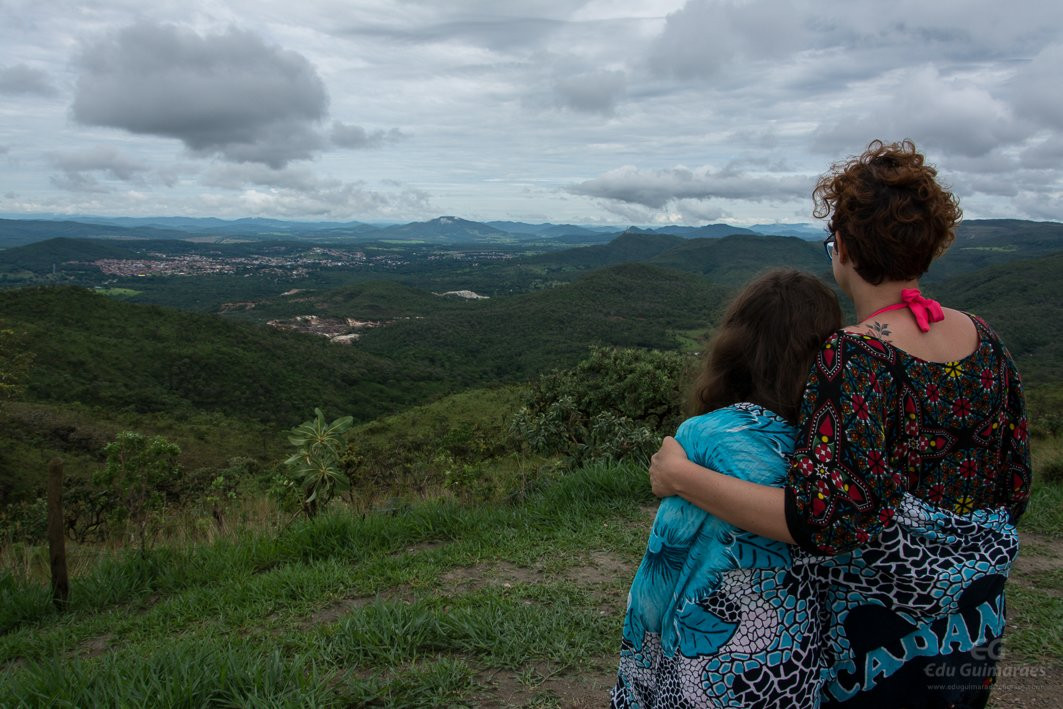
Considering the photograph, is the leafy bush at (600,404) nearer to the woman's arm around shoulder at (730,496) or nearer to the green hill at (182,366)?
the woman's arm around shoulder at (730,496)

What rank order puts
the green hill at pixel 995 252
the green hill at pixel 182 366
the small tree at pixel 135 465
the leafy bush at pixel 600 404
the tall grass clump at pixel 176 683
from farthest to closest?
the green hill at pixel 995 252
the green hill at pixel 182 366
the leafy bush at pixel 600 404
the small tree at pixel 135 465
the tall grass clump at pixel 176 683

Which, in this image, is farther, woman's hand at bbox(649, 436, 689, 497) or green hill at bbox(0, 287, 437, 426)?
green hill at bbox(0, 287, 437, 426)

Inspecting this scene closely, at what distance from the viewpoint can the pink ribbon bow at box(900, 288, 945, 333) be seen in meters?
1.34

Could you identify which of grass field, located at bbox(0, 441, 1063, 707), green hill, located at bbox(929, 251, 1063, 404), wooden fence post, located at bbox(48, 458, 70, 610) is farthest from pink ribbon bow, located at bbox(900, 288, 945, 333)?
green hill, located at bbox(929, 251, 1063, 404)

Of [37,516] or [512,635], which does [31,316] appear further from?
[512,635]

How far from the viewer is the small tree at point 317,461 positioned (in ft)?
17.1

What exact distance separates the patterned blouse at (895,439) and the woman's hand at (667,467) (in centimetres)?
22

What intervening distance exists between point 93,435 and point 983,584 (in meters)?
30.1

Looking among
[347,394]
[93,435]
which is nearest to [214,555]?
[93,435]

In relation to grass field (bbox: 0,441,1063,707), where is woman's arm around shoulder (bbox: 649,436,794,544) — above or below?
above

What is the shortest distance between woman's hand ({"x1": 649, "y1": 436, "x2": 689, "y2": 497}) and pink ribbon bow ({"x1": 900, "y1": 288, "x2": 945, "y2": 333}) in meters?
0.53

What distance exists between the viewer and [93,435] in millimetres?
25672

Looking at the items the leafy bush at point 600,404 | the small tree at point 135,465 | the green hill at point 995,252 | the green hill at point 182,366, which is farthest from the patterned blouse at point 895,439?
the green hill at point 995,252

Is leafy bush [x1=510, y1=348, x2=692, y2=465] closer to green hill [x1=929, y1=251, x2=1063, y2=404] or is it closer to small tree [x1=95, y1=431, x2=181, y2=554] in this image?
small tree [x1=95, y1=431, x2=181, y2=554]
